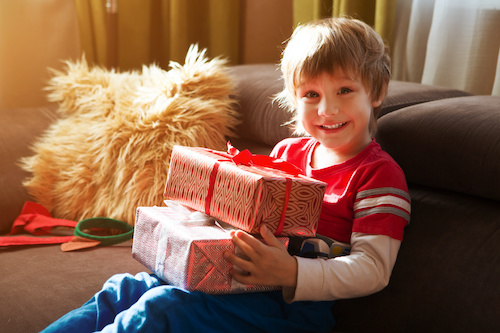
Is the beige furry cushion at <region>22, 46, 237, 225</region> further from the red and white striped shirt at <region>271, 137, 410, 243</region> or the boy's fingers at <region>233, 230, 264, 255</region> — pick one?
the boy's fingers at <region>233, 230, 264, 255</region>

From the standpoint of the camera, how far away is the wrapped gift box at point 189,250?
93 centimetres

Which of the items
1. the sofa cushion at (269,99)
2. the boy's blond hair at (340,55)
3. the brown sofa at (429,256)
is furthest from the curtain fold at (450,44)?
the boy's blond hair at (340,55)

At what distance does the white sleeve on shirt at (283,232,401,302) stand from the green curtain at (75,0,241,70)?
1.46 meters

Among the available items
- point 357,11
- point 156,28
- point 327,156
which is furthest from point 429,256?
point 156,28

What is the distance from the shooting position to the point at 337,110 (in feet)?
3.55

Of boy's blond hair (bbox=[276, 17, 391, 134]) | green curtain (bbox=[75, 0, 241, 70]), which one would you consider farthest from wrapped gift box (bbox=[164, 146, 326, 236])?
green curtain (bbox=[75, 0, 241, 70])

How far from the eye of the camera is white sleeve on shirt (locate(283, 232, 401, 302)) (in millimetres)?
966

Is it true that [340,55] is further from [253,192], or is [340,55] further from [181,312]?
[181,312]

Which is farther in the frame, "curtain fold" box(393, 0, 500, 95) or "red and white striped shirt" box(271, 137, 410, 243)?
"curtain fold" box(393, 0, 500, 95)

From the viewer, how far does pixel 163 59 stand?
249 centimetres

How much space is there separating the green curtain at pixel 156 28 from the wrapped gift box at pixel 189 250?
1366mm

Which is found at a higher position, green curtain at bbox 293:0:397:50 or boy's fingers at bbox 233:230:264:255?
green curtain at bbox 293:0:397:50

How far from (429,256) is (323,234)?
20cm

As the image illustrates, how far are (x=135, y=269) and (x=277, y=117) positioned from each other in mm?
525
